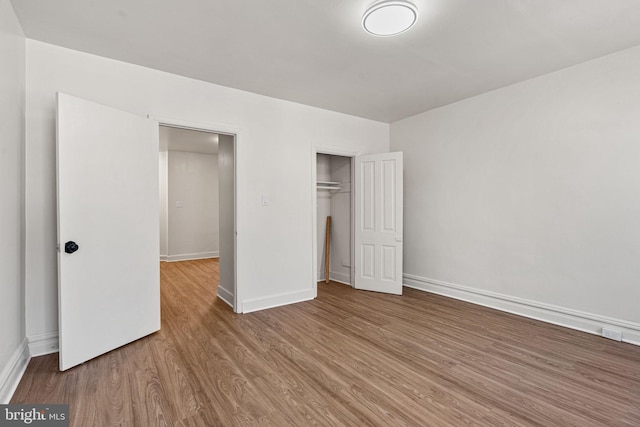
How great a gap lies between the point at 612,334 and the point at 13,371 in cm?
478

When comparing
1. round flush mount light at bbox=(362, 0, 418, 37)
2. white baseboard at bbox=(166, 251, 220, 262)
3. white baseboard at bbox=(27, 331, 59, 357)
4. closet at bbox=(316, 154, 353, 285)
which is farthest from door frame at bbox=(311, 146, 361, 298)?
white baseboard at bbox=(166, 251, 220, 262)

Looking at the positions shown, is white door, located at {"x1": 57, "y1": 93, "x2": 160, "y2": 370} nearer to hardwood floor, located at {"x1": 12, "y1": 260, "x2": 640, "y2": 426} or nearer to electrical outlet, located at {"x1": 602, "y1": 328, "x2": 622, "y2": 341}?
hardwood floor, located at {"x1": 12, "y1": 260, "x2": 640, "y2": 426}

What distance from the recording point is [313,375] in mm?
2209

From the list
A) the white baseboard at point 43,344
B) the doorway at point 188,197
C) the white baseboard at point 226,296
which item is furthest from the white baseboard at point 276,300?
the doorway at point 188,197

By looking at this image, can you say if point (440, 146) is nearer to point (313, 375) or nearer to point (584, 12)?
point (584, 12)

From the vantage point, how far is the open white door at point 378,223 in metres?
4.24

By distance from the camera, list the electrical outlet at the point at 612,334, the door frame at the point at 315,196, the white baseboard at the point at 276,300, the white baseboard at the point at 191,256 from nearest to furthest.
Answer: the electrical outlet at the point at 612,334 < the white baseboard at the point at 276,300 < the door frame at the point at 315,196 < the white baseboard at the point at 191,256

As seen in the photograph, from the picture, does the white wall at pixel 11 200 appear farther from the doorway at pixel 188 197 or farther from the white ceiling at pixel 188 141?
the doorway at pixel 188 197

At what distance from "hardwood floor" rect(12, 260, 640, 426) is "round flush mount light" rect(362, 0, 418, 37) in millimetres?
2511

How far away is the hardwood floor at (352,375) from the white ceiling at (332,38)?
2584mm

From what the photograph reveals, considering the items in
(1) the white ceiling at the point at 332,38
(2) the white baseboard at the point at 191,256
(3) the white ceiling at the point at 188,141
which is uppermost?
(3) the white ceiling at the point at 188,141

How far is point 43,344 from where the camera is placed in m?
2.48

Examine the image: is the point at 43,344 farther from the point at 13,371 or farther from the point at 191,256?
the point at 191,256

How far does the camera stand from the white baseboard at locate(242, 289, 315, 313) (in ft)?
11.7
